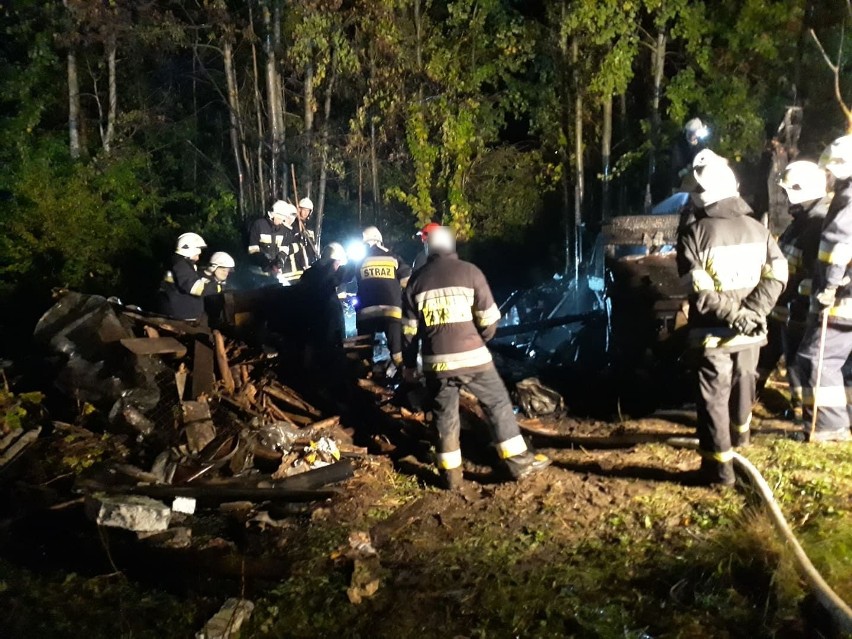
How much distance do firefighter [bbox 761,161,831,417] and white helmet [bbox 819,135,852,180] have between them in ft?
0.88

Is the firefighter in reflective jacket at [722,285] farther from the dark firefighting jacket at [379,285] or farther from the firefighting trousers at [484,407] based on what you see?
the dark firefighting jacket at [379,285]

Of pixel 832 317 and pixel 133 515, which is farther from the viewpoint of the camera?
pixel 832 317

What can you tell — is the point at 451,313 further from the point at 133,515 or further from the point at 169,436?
the point at 169,436

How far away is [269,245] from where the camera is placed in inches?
365

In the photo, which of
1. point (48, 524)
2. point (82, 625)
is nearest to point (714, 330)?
point (82, 625)

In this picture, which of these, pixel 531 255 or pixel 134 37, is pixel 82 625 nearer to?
pixel 134 37

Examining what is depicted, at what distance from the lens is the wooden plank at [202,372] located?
19.6ft

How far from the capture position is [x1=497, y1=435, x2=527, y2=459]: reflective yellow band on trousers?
4.72 meters

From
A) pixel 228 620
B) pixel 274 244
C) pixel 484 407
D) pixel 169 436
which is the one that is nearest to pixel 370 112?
pixel 274 244

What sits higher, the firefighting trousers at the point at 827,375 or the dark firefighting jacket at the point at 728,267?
the dark firefighting jacket at the point at 728,267

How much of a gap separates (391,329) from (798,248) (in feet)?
13.7

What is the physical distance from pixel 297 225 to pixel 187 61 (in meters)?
8.55

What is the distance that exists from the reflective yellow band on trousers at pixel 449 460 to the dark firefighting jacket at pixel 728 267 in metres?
1.90

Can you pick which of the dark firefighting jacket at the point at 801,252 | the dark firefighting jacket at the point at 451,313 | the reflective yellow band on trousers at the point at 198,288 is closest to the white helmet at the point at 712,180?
the dark firefighting jacket at the point at 801,252
